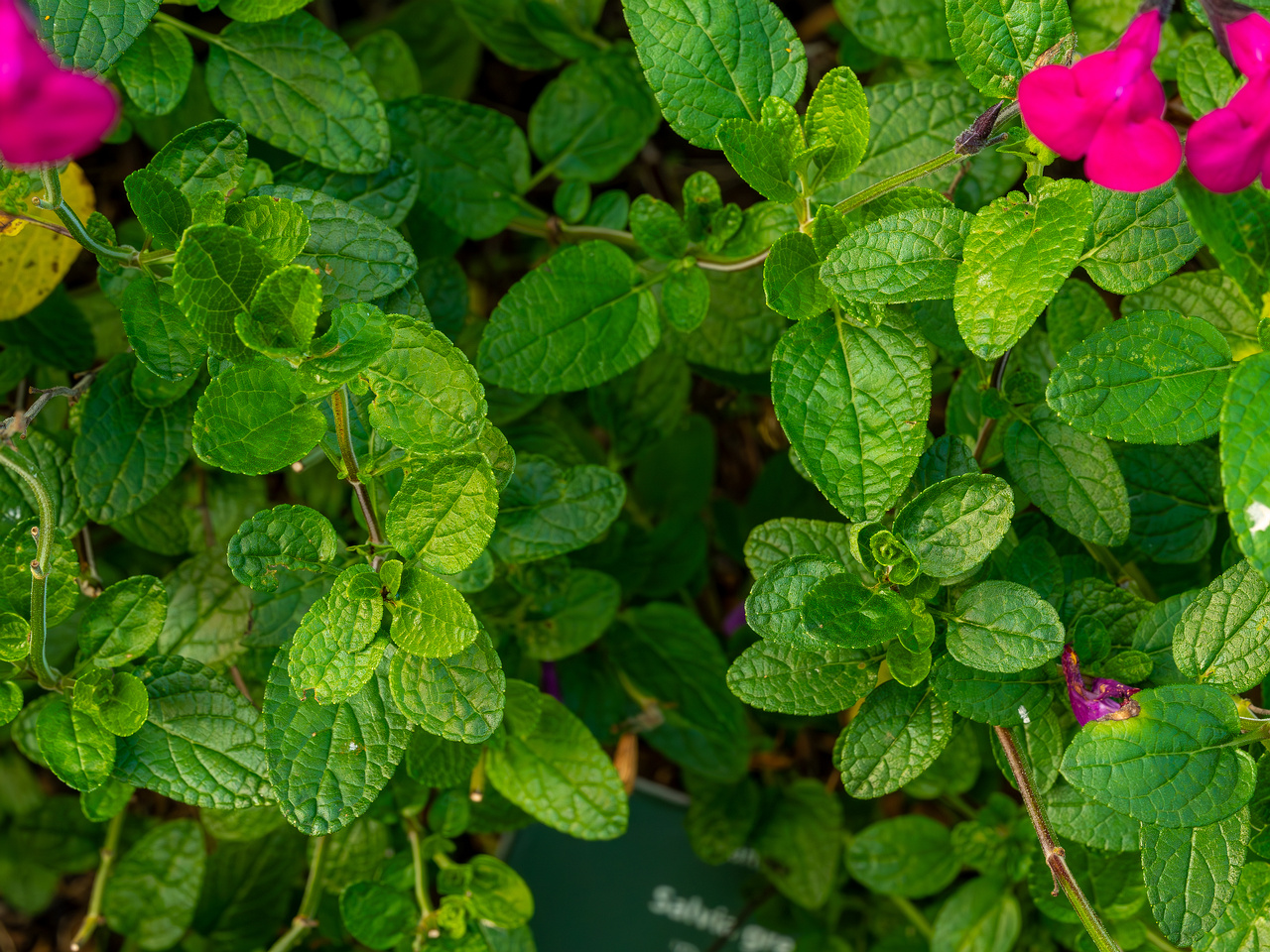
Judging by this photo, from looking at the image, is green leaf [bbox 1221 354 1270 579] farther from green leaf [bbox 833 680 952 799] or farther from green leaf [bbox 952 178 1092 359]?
green leaf [bbox 833 680 952 799]

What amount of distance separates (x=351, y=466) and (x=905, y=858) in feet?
3.77

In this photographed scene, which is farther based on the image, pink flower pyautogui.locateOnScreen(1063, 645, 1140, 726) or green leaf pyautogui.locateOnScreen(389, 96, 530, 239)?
green leaf pyautogui.locateOnScreen(389, 96, 530, 239)

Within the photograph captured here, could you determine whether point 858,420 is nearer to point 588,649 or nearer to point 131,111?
point 588,649

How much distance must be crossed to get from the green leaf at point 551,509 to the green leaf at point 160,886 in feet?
2.54

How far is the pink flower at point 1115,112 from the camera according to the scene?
0.71 m

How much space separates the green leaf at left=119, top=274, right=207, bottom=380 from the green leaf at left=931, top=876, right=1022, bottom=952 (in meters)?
1.33

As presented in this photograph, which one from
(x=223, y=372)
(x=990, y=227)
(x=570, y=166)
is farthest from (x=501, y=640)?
(x=990, y=227)

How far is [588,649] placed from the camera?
5.67 feet

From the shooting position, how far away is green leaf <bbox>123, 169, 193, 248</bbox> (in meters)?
0.96

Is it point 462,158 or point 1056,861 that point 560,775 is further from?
point 462,158

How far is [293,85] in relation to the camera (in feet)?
4.16

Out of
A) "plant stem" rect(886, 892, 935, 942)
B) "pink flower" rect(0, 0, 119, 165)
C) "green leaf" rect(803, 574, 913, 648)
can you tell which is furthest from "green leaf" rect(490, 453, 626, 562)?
"plant stem" rect(886, 892, 935, 942)

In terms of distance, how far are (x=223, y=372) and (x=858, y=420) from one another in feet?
2.02

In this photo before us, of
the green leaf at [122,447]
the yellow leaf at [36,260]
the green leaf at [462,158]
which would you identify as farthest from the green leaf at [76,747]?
the green leaf at [462,158]
